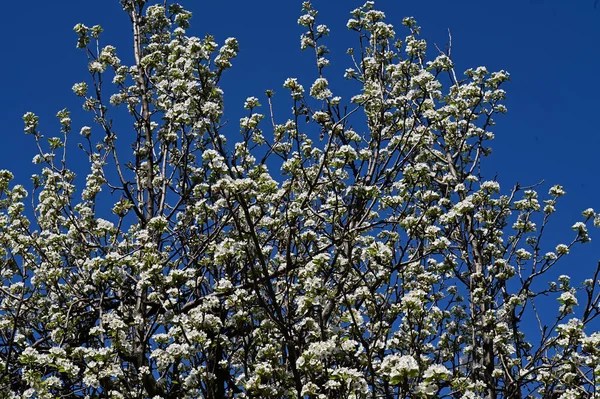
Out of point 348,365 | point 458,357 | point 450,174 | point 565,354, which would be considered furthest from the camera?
point 450,174

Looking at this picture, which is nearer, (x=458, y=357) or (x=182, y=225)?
(x=182, y=225)

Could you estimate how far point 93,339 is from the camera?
9414 millimetres

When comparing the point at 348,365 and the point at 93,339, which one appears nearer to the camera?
the point at 348,365

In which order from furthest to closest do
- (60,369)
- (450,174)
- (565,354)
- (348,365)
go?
(450,174), (565,354), (348,365), (60,369)

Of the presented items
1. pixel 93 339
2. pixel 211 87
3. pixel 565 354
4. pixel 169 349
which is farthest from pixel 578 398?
pixel 93 339

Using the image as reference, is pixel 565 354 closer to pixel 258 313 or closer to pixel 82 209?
pixel 258 313

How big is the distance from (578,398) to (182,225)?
19.7 feet

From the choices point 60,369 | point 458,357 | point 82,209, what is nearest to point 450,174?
point 458,357

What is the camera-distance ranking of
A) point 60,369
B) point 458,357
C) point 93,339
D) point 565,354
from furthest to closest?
point 458,357 → point 93,339 → point 565,354 → point 60,369

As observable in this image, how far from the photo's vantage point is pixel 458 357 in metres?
11.2

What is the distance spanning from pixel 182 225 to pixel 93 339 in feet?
7.09

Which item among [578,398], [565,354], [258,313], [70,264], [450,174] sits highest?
[450,174]

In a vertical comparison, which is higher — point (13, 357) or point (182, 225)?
point (182, 225)

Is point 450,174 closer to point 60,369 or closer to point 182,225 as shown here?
point 182,225
